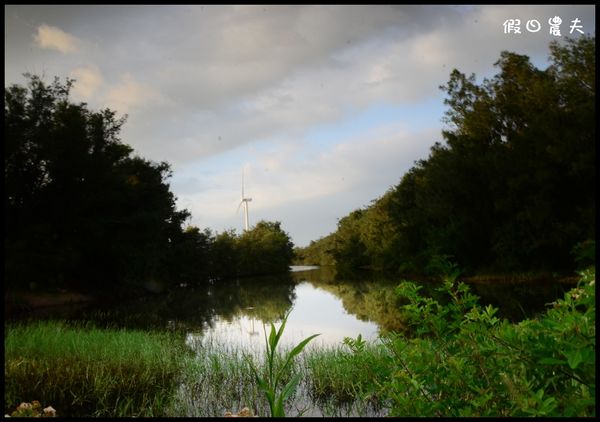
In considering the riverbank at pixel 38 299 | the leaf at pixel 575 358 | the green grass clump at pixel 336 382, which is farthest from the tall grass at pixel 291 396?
the riverbank at pixel 38 299

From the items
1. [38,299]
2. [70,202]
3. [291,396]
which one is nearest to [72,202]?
[70,202]

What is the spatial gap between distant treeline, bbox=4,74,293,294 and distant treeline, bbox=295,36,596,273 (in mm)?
19129

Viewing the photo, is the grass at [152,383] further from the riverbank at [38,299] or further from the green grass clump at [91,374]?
the riverbank at [38,299]

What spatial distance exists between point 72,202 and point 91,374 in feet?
80.5

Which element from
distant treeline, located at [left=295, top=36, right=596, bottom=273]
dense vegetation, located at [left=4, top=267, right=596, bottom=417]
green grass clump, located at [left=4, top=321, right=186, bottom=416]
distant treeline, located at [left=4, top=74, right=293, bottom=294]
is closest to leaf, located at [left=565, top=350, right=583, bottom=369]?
dense vegetation, located at [left=4, top=267, right=596, bottom=417]

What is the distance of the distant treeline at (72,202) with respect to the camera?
25.8 meters

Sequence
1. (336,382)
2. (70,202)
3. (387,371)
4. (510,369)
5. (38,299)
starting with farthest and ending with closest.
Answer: (70,202)
(38,299)
(336,382)
(387,371)
(510,369)

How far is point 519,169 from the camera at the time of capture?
2788cm

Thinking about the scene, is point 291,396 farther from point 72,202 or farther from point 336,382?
point 72,202

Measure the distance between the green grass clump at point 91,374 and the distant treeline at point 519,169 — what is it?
17.4 metres

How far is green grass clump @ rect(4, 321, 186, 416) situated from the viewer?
6052mm

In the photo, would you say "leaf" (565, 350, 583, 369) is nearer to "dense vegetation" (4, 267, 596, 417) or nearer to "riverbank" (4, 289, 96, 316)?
"dense vegetation" (4, 267, 596, 417)

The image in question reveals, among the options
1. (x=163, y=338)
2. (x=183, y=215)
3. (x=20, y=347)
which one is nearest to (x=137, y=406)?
(x=20, y=347)

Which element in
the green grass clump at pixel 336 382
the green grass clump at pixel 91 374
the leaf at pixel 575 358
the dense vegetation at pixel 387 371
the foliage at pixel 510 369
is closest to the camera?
the leaf at pixel 575 358
